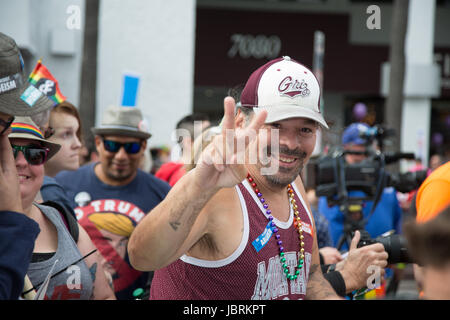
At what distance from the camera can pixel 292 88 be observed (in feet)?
7.25

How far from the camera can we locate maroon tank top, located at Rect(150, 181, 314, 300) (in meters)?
2.07

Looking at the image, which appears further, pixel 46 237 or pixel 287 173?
pixel 46 237

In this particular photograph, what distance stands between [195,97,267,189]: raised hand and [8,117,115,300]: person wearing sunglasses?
973 mm

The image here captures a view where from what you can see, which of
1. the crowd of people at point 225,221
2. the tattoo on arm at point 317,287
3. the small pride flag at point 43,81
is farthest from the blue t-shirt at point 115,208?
the tattoo on arm at point 317,287

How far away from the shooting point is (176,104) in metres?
11.5

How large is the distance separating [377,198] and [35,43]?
7619mm

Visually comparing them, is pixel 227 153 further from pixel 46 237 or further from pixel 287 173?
pixel 46 237

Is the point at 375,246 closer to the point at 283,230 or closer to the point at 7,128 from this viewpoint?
the point at 283,230

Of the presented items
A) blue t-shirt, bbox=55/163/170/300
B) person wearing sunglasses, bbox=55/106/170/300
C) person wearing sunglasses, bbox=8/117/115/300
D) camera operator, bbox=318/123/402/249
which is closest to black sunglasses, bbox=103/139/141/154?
person wearing sunglasses, bbox=55/106/170/300

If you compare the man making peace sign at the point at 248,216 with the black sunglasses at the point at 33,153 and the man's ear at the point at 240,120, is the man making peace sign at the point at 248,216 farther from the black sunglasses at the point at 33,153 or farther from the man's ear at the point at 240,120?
the black sunglasses at the point at 33,153

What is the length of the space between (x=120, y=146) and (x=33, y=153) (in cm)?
163

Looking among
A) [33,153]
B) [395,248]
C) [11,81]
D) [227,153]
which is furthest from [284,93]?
[33,153]

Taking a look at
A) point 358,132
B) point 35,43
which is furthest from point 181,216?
point 35,43
